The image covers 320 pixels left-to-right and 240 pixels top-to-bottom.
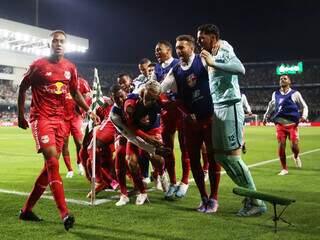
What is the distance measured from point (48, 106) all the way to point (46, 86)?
229 mm

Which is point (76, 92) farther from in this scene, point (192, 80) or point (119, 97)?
point (192, 80)

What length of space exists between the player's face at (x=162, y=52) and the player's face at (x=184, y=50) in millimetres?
1459

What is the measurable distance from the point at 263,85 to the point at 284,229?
219 ft

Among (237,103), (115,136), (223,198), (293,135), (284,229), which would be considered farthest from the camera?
(293,135)

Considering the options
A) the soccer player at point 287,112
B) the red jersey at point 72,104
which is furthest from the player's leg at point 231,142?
the soccer player at point 287,112

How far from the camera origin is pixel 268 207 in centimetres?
648

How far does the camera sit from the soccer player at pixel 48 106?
5285mm

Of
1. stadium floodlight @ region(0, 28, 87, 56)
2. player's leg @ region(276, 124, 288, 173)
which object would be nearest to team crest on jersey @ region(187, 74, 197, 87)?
player's leg @ region(276, 124, 288, 173)

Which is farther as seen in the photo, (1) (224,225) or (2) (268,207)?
(2) (268,207)

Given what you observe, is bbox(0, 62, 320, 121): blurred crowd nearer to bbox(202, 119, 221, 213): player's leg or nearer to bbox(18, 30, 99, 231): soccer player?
bbox(202, 119, 221, 213): player's leg

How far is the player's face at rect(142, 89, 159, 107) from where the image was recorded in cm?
609

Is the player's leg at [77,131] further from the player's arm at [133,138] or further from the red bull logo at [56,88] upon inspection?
the red bull logo at [56,88]

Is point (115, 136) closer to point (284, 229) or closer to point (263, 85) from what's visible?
point (284, 229)

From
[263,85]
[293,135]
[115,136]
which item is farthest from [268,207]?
[263,85]
